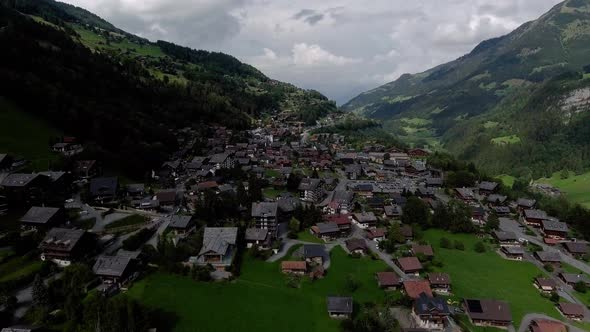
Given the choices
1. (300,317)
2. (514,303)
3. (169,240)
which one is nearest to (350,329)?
(300,317)

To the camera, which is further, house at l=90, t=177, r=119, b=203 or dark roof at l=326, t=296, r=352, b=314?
house at l=90, t=177, r=119, b=203

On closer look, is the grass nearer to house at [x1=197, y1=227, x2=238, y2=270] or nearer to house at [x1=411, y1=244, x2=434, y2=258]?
house at [x1=197, y1=227, x2=238, y2=270]

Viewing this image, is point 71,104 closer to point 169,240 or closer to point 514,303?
point 169,240

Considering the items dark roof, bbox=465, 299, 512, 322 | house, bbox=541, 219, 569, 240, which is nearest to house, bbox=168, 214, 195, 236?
dark roof, bbox=465, 299, 512, 322

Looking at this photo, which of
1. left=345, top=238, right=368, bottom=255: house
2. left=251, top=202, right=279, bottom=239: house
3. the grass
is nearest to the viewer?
the grass

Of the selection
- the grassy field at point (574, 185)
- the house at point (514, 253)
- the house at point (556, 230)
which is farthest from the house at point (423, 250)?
the grassy field at point (574, 185)

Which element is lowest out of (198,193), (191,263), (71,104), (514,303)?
(514,303)

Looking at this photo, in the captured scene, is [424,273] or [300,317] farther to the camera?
[424,273]
